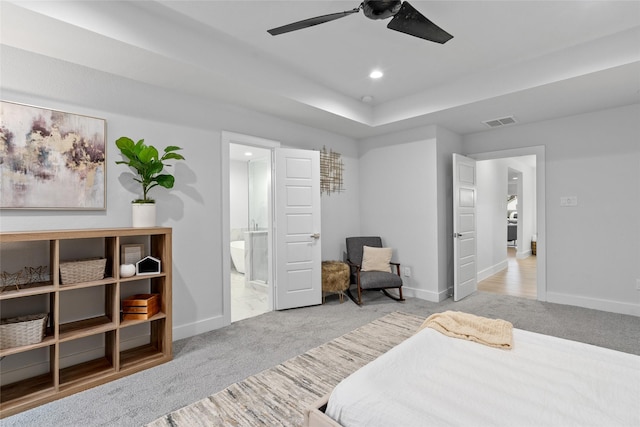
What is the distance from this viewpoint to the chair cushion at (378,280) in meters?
4.13

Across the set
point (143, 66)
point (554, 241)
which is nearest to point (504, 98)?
point (554, 241)

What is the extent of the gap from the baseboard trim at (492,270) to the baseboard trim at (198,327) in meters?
4.57

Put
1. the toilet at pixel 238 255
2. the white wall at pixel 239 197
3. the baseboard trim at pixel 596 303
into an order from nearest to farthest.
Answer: the baseboard trim at pixel 596 303
the toilet at pixel 238 255
the white wall at pixel 239 197

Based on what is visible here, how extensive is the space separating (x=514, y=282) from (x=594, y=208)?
2.04m

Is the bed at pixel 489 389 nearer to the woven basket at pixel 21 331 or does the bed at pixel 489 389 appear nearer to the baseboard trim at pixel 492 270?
the woven basket at pixel 21 331

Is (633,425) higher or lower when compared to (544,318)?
higher

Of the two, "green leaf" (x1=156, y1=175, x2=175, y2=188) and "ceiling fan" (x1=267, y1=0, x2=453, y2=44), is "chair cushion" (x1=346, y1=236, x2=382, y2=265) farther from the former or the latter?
"ceiling fan" (x1=267, y1=0, x2=453, y2=44)

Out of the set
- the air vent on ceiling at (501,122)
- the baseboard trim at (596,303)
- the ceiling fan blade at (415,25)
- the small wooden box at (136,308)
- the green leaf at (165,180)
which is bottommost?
the baseboard trim at (596,303)

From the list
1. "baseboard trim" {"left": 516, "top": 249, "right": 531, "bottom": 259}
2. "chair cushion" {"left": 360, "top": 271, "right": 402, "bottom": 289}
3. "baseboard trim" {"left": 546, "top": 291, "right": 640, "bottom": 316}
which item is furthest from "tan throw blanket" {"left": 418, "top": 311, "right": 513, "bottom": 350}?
"baseboard trim" {"left": 516, "top": 249, "right": 531, "bottom": 259}

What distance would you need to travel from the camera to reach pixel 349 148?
16.8ft

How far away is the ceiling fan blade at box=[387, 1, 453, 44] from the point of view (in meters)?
1.91

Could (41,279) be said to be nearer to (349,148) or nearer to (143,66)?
(143,66)

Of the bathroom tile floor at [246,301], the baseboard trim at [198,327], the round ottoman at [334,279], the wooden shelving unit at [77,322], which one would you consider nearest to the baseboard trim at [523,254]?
the round ottoman at [334,279]

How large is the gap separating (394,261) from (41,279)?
4131 millimetres
